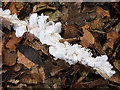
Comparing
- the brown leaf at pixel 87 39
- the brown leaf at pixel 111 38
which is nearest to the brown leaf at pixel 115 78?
the brown leaf at pixel 111 38

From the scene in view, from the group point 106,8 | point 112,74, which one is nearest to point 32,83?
point 112,74

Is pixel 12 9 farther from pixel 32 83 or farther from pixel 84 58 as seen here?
pixel 84 58

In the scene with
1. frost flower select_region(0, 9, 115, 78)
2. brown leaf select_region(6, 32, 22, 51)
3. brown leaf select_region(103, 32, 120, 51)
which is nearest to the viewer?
frost flower select_region(0, 9, 115, 78)

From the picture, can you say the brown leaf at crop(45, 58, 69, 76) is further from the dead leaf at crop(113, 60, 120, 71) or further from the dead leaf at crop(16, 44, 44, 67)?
the dead leaf at crop(113, 60, 120, 71)

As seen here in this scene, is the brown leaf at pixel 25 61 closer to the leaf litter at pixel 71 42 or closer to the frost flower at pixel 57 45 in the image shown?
the leaf litter at pixel 71 42

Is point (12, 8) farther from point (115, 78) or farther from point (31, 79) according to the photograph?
point (115, 78)

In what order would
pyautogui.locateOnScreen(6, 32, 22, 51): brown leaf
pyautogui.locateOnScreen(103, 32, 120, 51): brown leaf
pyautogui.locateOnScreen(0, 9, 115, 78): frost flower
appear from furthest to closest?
pyautogui.locateOnScreen(6, 32, 22, 51): brown leaf, pyautogui.locateOnScreen(103, 32, 120, 51): brown leaf, pyautogui.locateOnScreen(0, 9, 115, 78): frost flower

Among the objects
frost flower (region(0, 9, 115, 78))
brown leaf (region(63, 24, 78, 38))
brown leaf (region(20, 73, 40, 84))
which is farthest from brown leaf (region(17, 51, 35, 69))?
brown leaf (region(63, 24, 78, 38))
